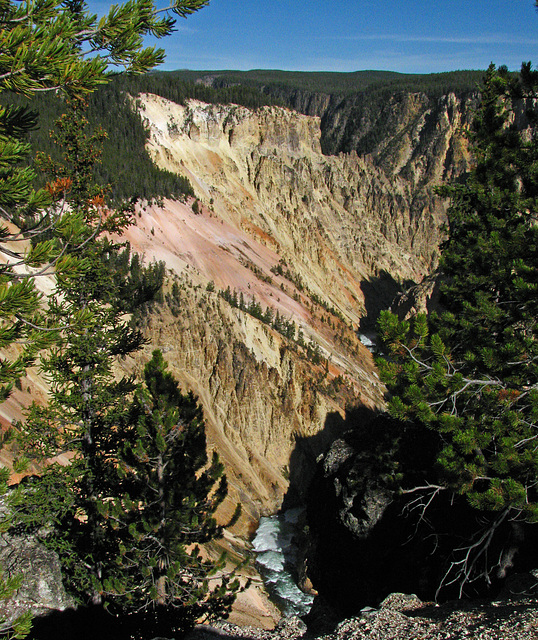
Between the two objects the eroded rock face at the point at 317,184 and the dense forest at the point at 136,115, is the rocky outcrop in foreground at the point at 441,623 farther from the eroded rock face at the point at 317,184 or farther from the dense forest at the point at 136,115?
the eroded rock face at the point at 317,184

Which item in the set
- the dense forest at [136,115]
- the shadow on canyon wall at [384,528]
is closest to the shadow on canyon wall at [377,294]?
the dense forest at [136,115]

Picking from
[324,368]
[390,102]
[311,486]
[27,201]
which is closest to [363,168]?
[390,102]

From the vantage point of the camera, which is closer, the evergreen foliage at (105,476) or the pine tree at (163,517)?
the evergreen foliage at (105,476)

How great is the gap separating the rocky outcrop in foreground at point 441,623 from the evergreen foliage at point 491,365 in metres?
0.68

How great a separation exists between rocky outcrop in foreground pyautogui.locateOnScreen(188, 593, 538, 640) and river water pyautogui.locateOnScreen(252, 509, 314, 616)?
32.7 ft

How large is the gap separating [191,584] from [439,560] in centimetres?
629

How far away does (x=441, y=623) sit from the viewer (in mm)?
7027

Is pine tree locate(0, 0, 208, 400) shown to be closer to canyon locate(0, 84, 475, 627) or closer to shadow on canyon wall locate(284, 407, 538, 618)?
shadow on canyon wall locate(284, 407, 538, 618)

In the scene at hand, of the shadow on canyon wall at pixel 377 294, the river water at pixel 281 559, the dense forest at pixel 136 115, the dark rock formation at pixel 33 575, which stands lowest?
the river water at pixel 281 559

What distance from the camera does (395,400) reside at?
676 centimetres

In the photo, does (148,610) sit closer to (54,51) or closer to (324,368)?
(54,51)

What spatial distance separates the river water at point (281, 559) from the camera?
18.9 metres

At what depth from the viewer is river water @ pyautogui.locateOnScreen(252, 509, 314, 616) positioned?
18.9 metres

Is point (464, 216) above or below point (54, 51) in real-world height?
below
